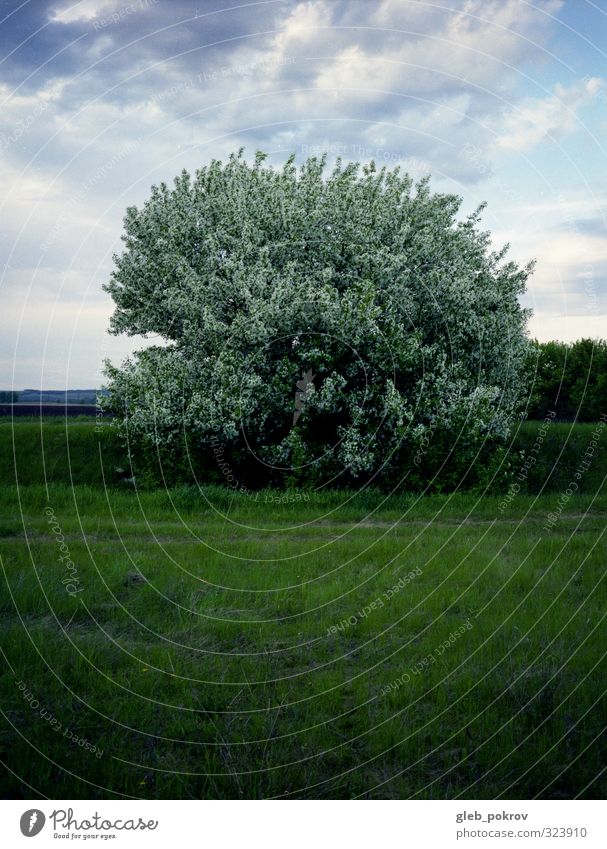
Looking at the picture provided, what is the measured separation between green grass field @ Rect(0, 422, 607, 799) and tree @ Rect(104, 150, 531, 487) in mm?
4576

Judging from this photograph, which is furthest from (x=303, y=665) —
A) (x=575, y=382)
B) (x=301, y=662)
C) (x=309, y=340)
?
(x=575, y=382)

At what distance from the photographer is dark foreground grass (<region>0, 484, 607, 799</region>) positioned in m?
4.87

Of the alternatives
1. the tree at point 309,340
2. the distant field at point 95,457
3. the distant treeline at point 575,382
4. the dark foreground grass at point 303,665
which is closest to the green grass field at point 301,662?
the dark foreground grass at point 303,665

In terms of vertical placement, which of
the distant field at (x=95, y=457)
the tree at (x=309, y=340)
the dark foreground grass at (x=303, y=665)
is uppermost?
the tree at (x=309, y=340)

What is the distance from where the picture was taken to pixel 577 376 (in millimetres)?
32656

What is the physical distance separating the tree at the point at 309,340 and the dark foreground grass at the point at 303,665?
5124 mm

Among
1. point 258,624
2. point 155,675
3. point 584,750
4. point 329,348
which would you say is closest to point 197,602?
point 258,624

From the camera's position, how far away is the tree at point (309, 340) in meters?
17.0

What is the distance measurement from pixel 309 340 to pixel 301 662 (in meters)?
11.6

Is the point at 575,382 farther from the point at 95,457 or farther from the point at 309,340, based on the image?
the point at 95,457

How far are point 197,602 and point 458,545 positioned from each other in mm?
4829

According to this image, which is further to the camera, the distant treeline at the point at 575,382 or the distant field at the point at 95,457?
the distant treeline at the point at 575,382

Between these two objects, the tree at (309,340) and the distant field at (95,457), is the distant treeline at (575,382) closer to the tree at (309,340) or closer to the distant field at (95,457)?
the distant field at (95,457)

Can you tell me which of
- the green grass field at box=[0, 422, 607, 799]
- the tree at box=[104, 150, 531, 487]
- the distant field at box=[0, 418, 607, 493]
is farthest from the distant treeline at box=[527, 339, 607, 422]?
the green grass field at box=[0, 422, 607, 799]
